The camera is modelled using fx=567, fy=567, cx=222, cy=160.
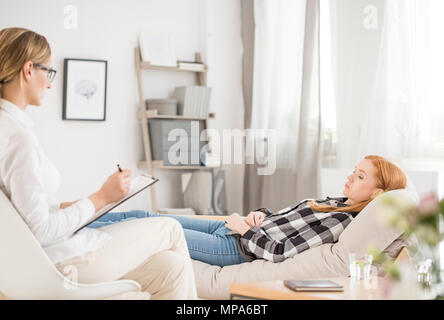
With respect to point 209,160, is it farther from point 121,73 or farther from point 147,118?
point 121,73

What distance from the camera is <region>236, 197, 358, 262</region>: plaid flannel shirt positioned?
7.49ft

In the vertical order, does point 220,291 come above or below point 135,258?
below

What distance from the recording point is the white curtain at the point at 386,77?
10.1 ft

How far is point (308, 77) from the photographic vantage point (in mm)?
3936

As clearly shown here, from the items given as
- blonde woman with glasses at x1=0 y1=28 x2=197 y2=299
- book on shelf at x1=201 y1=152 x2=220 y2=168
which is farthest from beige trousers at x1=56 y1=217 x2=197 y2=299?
book on shelf at x1=201 y1=152 x2=220 y2=168

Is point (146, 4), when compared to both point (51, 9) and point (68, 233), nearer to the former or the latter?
point (51, 9)

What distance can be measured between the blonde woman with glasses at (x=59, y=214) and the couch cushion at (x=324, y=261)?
23.0 inches

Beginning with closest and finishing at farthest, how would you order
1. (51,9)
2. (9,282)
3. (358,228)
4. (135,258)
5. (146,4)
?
(9,282), (135,258), (358,228), (51,9), (146,4)

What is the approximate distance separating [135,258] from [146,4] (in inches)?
135

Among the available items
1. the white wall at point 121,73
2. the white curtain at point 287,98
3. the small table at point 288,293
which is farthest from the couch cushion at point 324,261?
the white wall at point 121,73

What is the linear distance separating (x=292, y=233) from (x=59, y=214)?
1.20 metres

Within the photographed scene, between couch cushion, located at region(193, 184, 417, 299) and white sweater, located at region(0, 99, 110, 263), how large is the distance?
0.74 meters

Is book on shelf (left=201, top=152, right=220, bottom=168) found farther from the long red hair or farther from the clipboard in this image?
the clipboard
